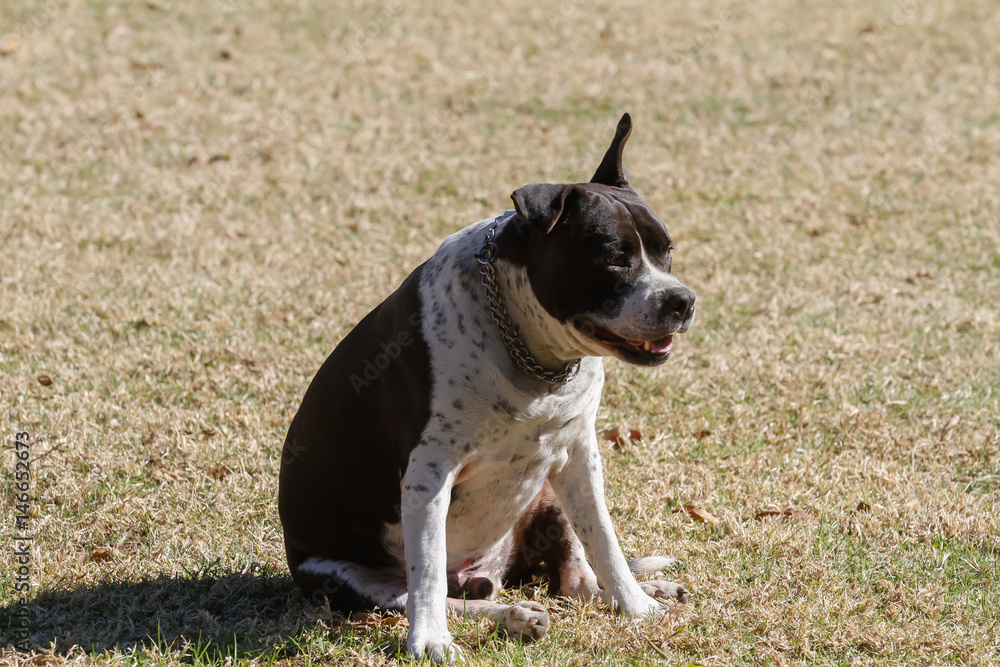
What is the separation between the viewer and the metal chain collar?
12.0 ft

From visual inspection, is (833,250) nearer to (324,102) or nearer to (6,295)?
(324,102)

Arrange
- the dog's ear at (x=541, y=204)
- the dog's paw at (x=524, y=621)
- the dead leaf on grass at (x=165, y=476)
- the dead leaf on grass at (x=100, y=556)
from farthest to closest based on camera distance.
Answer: the dead leaf on grass at (x=165, y=476) < the dead leaf on grass at (x=100, y=556) < the dog's paw at (x=524, y=621) < the dog's ear at (x=541, y=204)

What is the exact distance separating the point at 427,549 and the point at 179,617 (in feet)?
3.66

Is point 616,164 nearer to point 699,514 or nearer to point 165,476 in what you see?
point 699,514

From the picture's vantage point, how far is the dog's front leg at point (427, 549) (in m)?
3.61

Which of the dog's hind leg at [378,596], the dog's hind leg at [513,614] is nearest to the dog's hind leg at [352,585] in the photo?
the dog's hind leg at [378,596]

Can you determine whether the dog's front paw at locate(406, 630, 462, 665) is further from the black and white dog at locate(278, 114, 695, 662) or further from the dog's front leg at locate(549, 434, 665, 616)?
the dog's front leg at locate(549, 434, 665, 616)

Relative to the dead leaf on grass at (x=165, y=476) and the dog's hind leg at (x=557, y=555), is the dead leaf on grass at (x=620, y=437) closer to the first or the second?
the dog's hind leg at (x=557, y=555)

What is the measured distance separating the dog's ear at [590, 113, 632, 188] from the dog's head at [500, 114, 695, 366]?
37 centimetres

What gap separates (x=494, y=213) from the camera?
9.09 meters

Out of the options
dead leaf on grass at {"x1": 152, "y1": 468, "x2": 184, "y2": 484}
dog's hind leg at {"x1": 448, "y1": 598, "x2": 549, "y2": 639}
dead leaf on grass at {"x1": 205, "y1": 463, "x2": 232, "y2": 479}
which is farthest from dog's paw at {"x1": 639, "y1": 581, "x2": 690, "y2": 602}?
dead leaf on grass at {"x1": 152, "y1": 468, "x2": 184, "y2": 484}

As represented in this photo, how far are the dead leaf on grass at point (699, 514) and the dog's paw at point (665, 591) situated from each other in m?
0.71

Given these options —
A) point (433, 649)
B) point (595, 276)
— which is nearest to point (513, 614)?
point (433, 649)

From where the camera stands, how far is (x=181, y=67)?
11.4 m
